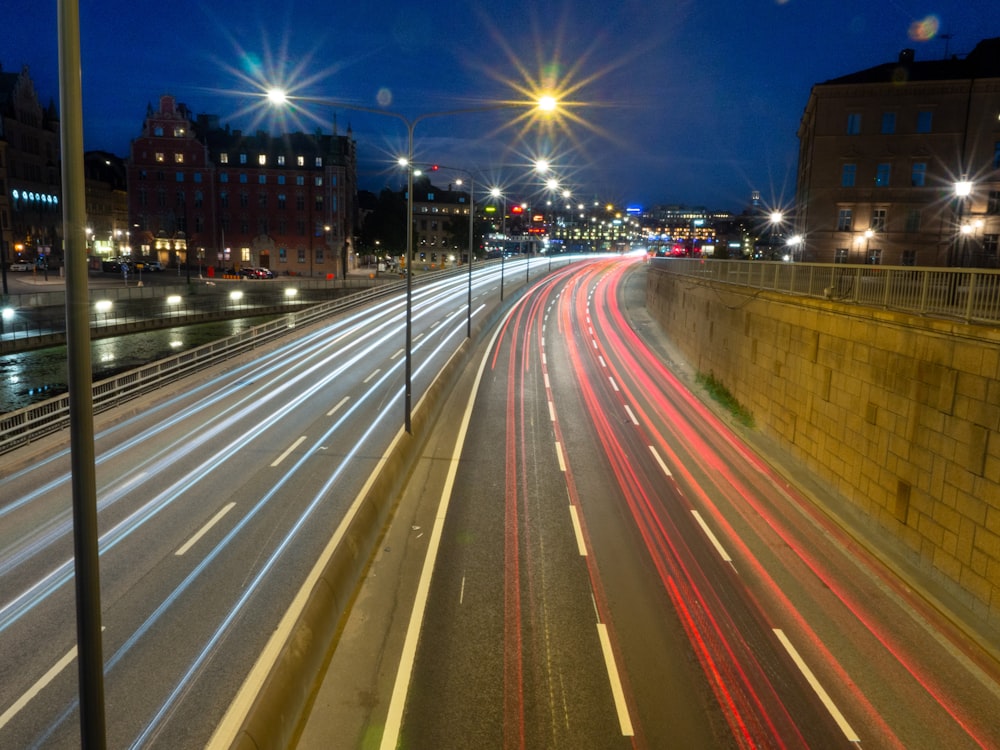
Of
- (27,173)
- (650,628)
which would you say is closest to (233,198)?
(27,173)

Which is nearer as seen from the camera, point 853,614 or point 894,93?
point 853,614

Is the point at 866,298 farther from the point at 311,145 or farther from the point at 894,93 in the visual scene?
the point at 311,145

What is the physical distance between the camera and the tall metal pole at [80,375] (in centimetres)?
461

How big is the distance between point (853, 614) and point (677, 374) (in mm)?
21793

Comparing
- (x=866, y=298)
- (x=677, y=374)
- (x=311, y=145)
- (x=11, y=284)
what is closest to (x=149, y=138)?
(x=311, y=145)

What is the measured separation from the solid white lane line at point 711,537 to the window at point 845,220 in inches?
1580

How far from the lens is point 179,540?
13.7m

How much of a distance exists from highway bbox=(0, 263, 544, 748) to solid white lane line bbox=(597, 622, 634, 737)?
4820 mm

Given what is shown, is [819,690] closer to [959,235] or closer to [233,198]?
[959,235]

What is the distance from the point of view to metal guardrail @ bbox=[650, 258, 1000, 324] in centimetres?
1164

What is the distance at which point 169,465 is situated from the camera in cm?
1867

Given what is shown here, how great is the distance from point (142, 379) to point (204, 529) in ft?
47.5

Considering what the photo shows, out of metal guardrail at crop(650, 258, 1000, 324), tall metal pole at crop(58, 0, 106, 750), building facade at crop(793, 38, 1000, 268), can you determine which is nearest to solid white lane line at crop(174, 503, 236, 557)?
tall metal pole at crop(58, 0, 106, 750)

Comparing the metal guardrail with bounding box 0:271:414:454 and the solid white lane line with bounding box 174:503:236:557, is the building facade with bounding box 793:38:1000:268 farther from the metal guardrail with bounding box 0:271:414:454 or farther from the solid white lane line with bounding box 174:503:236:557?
the solid white lane line with bounding box 174:503:236:557
